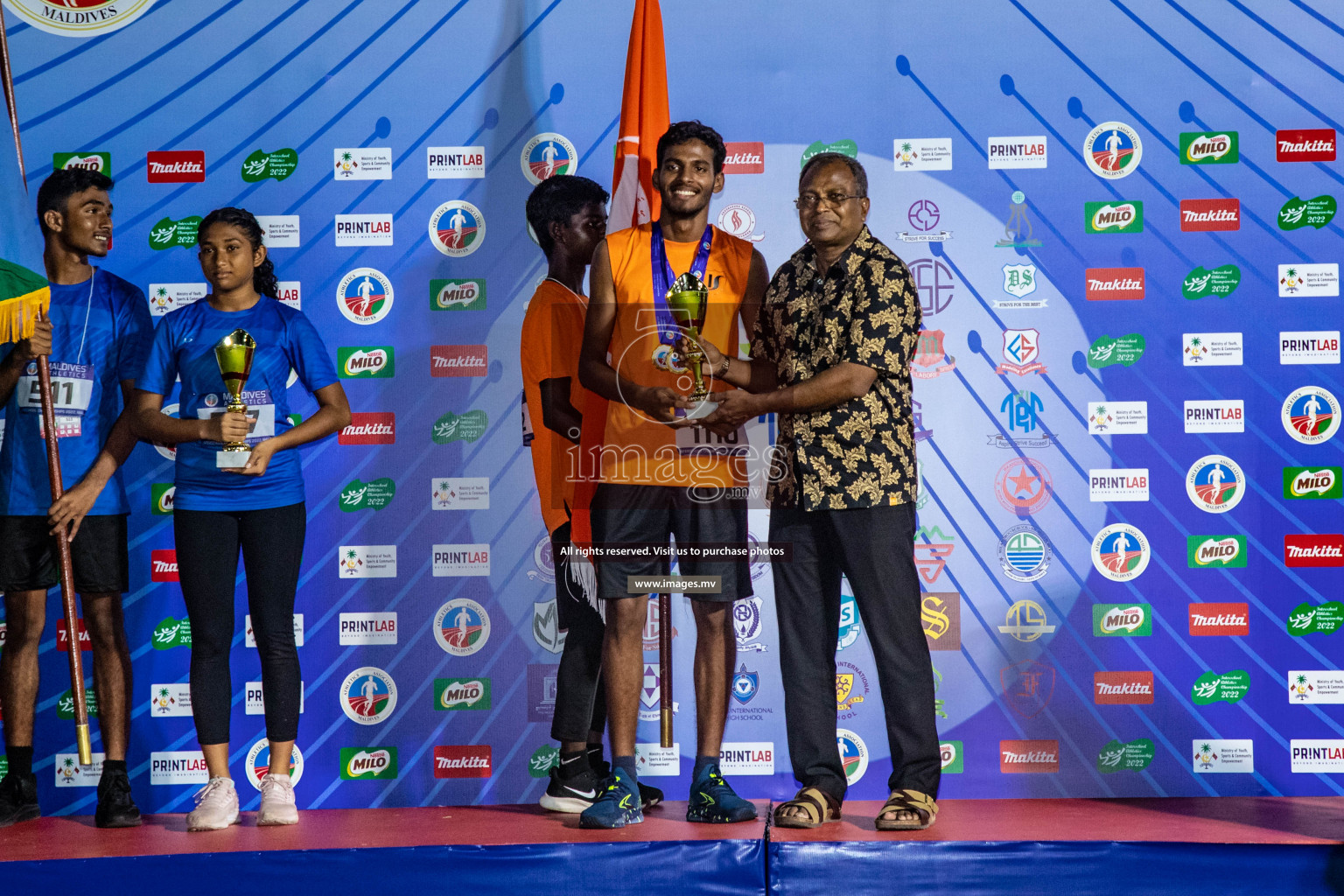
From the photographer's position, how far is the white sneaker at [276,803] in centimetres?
317

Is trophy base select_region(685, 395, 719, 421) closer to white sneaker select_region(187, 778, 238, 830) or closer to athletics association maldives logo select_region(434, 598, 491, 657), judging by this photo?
athletics association maldives logo select_region(434, 598, 491, 657)

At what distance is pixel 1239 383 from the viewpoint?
146 inches

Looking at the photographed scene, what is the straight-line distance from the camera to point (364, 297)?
382cm

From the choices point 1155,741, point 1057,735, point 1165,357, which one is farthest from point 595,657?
point 1165,357

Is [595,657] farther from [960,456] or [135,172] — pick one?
[135,172]

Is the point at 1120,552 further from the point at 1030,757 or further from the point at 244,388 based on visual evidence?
the point at 244,388

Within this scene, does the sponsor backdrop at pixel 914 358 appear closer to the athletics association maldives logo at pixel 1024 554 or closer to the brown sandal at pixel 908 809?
the athletics association maldives logo at pixel 1024 554

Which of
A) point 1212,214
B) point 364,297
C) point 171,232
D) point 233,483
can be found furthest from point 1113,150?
point 171,232

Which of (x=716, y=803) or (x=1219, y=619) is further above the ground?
(x=1219, y=619)

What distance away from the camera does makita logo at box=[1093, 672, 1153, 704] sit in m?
3.68

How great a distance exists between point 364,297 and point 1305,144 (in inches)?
128

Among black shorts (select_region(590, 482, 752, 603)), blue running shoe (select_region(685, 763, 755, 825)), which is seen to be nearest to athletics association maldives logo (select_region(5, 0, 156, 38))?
black shorts (select_region(590, 482, 752, 603))

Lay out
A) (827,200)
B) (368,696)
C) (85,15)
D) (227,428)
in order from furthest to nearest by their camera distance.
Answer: (85,15), (368,696), (227,428), (827,200)

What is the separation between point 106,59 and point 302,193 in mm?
856
